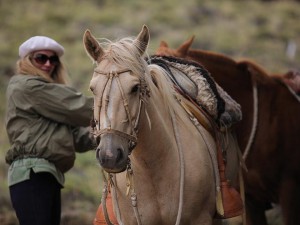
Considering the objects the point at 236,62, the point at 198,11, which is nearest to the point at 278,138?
the point at 236,62

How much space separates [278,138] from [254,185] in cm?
48

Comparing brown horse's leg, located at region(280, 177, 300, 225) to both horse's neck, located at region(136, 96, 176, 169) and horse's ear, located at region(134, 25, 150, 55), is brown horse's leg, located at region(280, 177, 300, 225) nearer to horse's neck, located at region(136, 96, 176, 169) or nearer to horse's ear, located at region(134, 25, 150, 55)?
horse's neck, located at region(136, 96, 176, 169)

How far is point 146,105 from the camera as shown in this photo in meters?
3.74

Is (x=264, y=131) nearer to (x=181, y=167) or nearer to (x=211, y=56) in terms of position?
(x=211, y=56)

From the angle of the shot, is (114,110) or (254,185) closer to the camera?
(114,110)

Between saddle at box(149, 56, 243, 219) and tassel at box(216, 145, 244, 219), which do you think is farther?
saddle at box(149, 56, 243, 219)

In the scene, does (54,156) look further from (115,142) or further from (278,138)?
(278,138)

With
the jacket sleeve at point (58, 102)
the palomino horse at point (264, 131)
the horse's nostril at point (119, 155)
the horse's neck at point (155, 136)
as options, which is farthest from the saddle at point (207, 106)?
the horse's nostril at point (119, 155)

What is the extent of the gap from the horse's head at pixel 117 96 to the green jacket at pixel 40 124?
1.09 metres

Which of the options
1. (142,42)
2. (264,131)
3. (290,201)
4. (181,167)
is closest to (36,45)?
(142,42)

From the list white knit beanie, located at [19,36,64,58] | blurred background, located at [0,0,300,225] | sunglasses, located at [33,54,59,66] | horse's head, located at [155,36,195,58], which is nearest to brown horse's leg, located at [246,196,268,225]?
horse's head, located at [155,36,195,58]

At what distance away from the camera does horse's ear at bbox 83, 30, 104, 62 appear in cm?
361

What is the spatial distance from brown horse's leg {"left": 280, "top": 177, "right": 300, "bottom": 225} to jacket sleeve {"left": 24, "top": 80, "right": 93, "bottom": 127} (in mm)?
1924

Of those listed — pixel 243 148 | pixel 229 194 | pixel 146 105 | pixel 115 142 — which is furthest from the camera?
pixel 243 148
